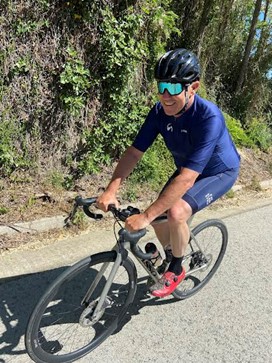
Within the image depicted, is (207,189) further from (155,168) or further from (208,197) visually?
(155,168)

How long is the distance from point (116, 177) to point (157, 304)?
1269 millimetres

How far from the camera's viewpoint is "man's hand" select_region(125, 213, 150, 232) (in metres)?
2.72

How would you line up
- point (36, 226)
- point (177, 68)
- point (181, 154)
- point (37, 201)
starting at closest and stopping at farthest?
point (177, 68) < point (181, 154) < point (36, 226) < point (37, 201)

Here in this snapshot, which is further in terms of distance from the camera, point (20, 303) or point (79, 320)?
point (20, 303)

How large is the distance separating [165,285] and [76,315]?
2.60 ft

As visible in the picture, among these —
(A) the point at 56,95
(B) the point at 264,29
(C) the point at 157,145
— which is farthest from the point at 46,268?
(B) the point at 264,29

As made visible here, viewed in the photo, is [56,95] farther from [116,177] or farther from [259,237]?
[259,237]

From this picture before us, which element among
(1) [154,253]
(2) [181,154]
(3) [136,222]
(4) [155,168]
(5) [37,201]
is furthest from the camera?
(4) [155,168]

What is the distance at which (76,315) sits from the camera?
336cm

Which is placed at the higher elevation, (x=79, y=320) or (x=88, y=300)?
(x=88, y=300)

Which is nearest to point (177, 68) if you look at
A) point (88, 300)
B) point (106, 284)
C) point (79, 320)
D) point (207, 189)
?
point (207, 189)

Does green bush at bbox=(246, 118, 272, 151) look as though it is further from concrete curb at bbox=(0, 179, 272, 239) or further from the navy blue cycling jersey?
the navy blue cycling jersey

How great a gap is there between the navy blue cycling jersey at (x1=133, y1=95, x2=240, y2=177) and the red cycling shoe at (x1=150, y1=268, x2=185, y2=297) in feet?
2.99

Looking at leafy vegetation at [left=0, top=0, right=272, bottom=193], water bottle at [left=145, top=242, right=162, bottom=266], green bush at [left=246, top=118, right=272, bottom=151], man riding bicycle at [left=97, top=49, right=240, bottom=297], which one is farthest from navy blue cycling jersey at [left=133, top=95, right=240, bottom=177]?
green bush at [left=246, top=118, right=272, bottom=151]
